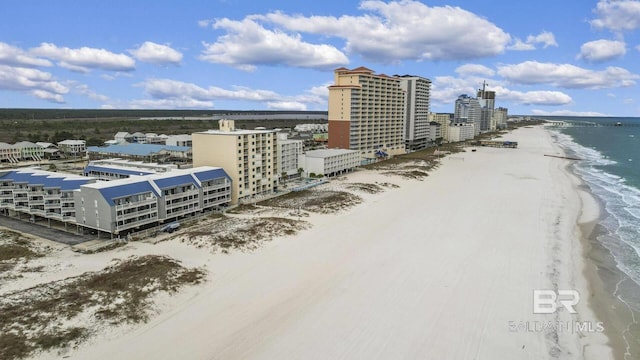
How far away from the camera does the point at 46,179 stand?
40.2 meters

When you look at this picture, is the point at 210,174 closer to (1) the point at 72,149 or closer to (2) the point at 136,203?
(2) the point at 136,203

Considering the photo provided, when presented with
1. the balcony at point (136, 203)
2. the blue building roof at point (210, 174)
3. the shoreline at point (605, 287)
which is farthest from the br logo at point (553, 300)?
the blue building roof at point (210, 174)

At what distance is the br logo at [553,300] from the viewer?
23.2 metres

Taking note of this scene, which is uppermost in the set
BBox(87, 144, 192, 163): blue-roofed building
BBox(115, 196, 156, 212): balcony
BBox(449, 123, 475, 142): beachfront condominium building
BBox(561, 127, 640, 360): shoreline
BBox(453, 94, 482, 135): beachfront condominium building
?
BBox(453, 94, 482, 135): beachfront condominium building

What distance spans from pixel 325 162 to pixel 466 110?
13512cm

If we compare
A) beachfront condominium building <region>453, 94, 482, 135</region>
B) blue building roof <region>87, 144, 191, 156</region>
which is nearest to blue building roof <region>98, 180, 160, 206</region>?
blue building roof <region>87, 144, 191, 156</region>

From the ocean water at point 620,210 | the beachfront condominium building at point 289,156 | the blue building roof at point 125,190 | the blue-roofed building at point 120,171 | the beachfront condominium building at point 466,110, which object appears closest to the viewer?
the ocean water at point 620,210

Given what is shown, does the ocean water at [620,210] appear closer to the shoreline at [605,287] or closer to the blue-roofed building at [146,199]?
the shoreline at [605,287]

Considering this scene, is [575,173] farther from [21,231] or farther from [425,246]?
[21,231]

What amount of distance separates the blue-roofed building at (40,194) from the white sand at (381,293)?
10.9 metres

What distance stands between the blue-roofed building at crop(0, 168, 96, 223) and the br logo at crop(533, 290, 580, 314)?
3638 cm

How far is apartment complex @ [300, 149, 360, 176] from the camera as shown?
65562 millimetres

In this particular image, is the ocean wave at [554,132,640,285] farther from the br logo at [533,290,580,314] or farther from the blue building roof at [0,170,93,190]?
the blue building roof at [0,170,93,190]

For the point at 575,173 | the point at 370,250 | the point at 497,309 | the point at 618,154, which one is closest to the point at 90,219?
the point at 370,250
